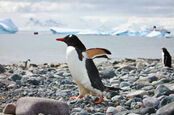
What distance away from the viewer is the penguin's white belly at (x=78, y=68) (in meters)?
4.13

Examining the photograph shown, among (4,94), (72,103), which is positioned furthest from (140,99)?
(4,94)

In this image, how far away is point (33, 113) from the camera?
313cm

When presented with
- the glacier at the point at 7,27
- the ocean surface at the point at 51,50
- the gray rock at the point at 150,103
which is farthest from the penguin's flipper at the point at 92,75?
the glacier at the point at 7,27

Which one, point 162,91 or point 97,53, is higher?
point 97,53

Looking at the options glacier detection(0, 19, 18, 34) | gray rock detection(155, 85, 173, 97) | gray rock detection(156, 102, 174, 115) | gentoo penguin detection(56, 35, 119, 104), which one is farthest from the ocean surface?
gray rock detection(156, 102, 174, 115)

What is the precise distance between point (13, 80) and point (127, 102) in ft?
8.58

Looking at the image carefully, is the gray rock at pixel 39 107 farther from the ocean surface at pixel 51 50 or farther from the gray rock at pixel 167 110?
the ocean surface at pixel 51 50

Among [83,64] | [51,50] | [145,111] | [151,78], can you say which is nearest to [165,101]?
[145,111]

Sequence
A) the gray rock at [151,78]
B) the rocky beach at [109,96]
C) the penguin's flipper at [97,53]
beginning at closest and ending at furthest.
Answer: the rocky beach at [109,96] → the penguin's flipper at [97,53] → the gray rock at [151,78]

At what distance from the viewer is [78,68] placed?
13.6ft

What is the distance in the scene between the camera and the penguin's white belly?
4130mm

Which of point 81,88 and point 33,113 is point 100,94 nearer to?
point 81,88

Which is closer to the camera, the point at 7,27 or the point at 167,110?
the point at 167,110

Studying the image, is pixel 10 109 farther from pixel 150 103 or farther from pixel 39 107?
pixel 150 103
